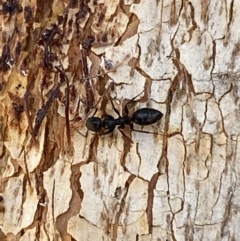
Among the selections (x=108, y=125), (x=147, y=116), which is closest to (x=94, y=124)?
(x=108, y=125)

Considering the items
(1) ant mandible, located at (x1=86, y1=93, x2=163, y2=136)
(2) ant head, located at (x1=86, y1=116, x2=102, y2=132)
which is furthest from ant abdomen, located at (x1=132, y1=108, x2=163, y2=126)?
(2) ant head, located at (x1=86, y1=116, x2=102, y2=132)

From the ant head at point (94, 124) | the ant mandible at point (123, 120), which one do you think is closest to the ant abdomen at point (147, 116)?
the ant mandible at point (123, 120)

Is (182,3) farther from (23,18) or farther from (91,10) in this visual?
(23,18)

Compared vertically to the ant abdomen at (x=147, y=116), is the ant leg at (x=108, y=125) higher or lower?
lower

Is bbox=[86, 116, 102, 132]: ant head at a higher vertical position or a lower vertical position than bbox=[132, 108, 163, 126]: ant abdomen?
lower

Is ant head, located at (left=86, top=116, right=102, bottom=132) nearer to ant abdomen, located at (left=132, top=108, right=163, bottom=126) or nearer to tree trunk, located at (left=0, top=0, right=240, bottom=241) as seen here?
tree trunk, located at (left=0, top=0, right=240, bottom=241)

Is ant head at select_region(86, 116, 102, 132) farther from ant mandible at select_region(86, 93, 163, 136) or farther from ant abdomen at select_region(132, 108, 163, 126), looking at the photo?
ant abdomen at select_region(132, 108, 163, 126)

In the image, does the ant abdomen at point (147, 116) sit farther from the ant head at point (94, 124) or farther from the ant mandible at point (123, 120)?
the ant head at point (94, 124)

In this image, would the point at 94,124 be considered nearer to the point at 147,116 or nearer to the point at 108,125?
the point at 108,125
